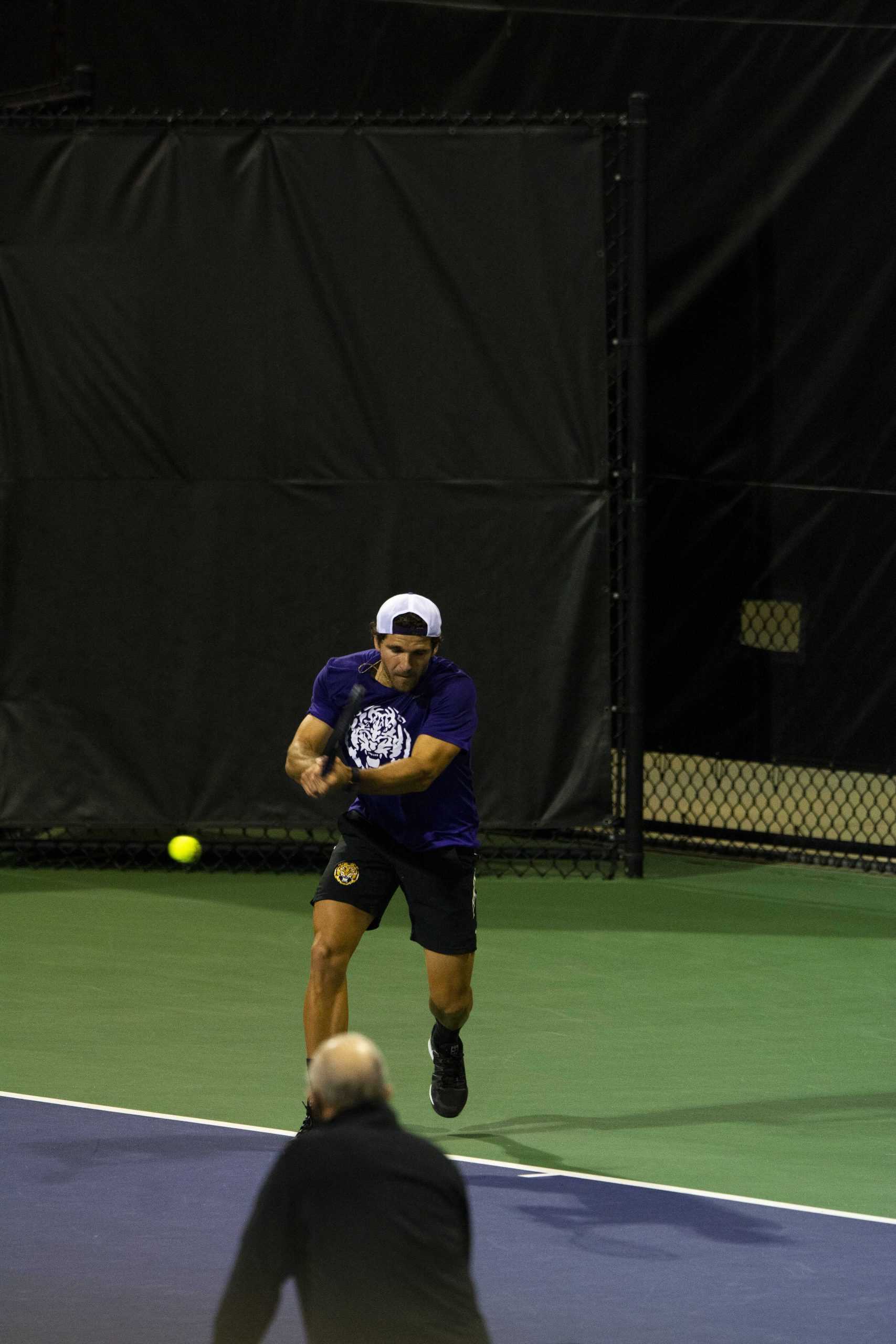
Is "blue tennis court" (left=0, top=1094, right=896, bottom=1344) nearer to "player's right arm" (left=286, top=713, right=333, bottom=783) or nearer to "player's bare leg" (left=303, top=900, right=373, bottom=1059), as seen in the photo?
"player's bare leg" (left=303, top=900, right=373, bottom=1059)

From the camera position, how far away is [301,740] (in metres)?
6.71

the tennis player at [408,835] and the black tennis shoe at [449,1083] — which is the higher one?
the tennis player at [408,835]

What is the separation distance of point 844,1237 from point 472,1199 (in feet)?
3.26

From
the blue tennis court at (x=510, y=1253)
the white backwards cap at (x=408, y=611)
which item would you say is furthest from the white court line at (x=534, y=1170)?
the white backwards cap at (x=408, y=611)

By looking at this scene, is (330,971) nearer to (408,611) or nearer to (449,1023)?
(449,1023)

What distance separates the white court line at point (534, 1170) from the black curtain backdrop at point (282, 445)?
409 centimetres

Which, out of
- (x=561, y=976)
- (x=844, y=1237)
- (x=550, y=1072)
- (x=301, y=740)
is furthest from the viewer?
(x=561, y=976)

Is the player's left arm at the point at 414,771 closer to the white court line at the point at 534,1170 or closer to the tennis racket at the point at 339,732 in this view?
the tennis racket at the point at 339,732

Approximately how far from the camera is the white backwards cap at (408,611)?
6.55m

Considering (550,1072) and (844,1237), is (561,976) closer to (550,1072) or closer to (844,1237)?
(550,1072)

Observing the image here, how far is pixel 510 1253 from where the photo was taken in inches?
228

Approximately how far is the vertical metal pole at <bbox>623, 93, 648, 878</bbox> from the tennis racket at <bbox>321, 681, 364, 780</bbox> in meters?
5.00

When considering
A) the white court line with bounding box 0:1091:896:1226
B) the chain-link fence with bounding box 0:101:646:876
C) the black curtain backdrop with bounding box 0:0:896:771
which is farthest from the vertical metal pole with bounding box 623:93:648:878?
the white court line with bounding box 0:1091:896:1226

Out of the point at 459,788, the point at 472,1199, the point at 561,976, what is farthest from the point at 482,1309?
the point at 561,976
